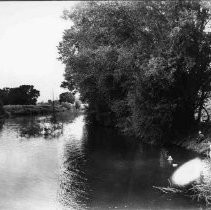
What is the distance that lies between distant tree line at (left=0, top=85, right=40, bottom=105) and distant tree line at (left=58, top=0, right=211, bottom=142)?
7734 cm

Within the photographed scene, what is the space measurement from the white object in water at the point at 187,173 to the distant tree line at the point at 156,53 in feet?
32.7

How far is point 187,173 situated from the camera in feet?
102

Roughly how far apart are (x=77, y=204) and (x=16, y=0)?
1311 centimetres

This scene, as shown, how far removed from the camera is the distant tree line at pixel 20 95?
125 metres

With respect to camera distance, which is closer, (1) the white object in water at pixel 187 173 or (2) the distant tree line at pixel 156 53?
(1) the white object in water at pixel 187 173

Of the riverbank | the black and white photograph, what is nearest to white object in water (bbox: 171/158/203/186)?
the black and white photograph

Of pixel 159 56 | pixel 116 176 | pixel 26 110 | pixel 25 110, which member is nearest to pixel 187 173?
pixel 116 176

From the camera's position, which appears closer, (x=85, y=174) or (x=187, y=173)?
(x=187, y=173)

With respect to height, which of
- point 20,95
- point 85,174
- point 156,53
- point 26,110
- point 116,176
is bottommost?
point 116,176

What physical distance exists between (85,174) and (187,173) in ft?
28.0

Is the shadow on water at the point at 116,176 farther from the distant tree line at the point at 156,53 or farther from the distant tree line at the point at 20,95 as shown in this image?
the distant tree line at the point at 20,95

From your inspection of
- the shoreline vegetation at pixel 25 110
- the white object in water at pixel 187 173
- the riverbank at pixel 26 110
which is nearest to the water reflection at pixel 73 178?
the white object in water at pixel 187 173

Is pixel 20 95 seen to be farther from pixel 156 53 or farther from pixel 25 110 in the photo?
pixel 156 53

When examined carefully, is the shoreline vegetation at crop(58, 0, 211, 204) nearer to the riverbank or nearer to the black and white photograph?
the black and white photograph
